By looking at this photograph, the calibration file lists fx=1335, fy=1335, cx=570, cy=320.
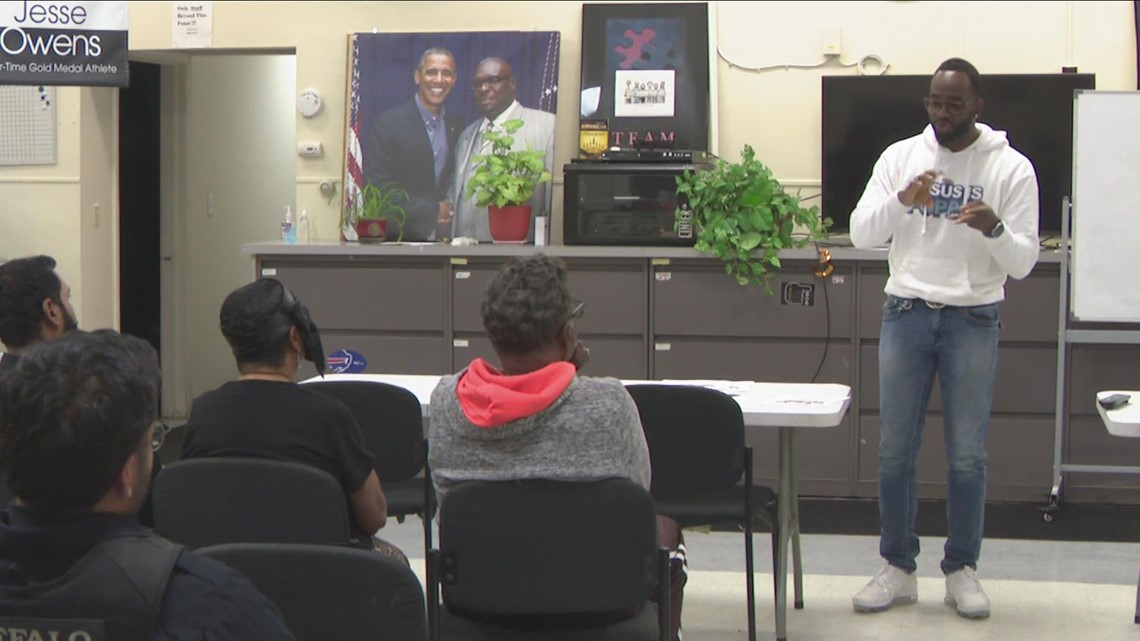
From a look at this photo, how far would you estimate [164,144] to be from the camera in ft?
25.1

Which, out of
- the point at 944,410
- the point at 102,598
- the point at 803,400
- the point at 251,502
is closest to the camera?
the point at 102,598

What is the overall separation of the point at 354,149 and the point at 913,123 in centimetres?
266

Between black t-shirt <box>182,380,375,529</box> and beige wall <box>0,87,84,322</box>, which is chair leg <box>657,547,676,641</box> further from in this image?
beige wall <box>0,87,84,322</box>

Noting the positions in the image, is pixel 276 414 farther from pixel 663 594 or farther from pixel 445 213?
pixel 445 213

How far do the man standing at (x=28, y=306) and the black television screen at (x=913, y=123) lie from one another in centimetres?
375

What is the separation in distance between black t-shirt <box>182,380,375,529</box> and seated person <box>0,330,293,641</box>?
1.19 metres

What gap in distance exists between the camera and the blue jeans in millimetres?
3758

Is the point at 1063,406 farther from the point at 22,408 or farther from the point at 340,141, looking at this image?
the point at 22,408

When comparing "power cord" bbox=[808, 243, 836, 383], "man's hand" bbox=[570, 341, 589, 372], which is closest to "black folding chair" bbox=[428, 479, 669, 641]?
"man's hand" bbox=[570, 341, 589, 372]

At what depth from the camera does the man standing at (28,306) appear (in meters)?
3.19

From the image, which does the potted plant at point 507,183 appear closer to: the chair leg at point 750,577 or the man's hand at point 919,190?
the man's hand at point 919,190

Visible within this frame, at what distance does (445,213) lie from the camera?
6.41 m

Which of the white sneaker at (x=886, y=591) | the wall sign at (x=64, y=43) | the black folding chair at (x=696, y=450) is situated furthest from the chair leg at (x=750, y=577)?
the wall sign at (x=64, y=43)

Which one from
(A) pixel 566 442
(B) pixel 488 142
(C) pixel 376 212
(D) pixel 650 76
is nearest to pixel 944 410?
(A) pixel 566 442
